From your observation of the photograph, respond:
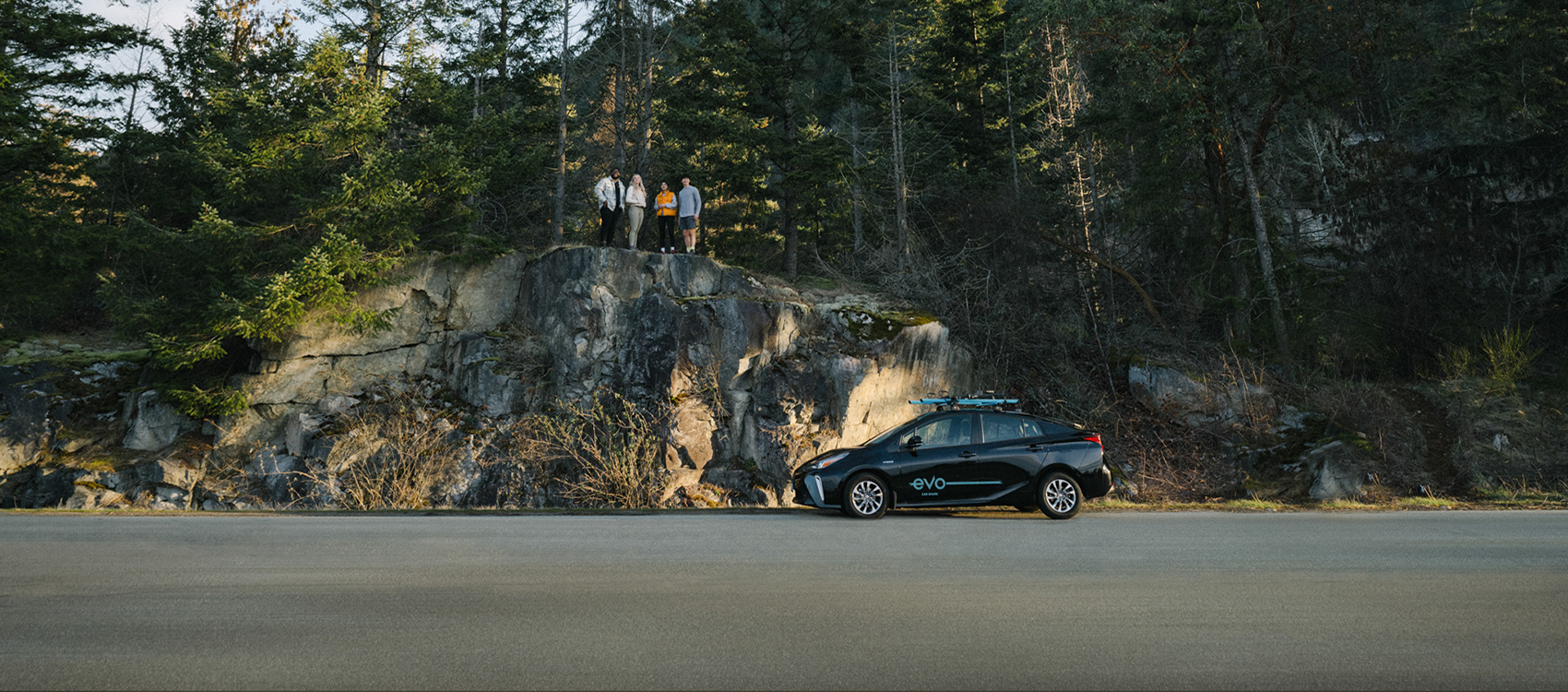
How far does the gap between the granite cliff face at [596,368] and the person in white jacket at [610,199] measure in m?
0.69

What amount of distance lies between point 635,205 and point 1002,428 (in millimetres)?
12389

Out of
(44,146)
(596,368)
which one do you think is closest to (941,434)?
(596,368)

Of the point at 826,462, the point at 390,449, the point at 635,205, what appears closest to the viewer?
the point at 826,462

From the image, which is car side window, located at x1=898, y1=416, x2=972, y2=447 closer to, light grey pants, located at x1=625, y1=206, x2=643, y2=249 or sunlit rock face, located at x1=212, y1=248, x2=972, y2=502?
sunlit rock face, located at x1=212, y1=248, x2=972, y2=502

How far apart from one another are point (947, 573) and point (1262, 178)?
2243cm

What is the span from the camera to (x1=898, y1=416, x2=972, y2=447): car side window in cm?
1205

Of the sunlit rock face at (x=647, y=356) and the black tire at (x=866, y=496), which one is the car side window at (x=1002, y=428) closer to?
the black tire at (x=866, y=496)

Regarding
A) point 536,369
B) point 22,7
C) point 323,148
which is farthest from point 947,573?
point 22,7

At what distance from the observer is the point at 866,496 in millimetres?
11633

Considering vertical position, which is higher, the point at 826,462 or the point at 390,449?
the point at 390,449

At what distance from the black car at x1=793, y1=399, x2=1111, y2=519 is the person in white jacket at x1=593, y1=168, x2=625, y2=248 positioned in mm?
10866

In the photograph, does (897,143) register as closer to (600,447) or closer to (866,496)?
(600,447)

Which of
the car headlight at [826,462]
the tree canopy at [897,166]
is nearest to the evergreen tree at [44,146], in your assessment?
the tree canopy at [897,166]

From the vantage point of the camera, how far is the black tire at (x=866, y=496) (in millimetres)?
11531
